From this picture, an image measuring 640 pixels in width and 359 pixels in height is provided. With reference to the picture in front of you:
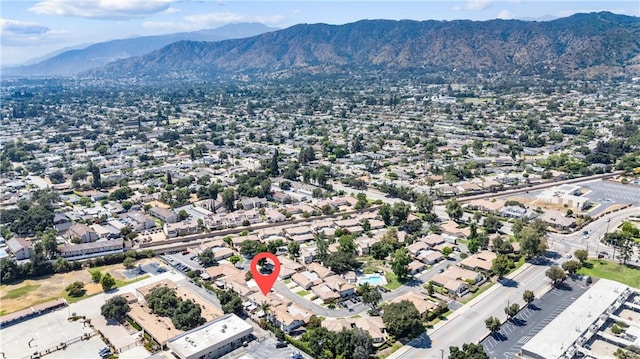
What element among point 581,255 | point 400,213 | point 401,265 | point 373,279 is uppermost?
point 400,213

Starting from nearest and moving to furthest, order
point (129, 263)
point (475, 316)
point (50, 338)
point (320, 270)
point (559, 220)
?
point (50, 338) < point (475, 316) < point (320, 270) < point (129, 263) < point (559, 220)

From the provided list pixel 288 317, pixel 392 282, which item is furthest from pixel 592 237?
pixel 288 317

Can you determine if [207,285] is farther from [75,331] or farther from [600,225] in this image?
[600,225]

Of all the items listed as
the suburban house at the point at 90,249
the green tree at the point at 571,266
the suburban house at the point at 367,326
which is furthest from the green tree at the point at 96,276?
the green tree at the point at 571,266

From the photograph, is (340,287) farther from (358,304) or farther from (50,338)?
(50,338)

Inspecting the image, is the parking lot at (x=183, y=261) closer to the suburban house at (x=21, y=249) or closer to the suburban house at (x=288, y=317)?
the suburban house at (x=288, y=317)

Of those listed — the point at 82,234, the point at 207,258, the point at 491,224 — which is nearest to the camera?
the point at 207,258

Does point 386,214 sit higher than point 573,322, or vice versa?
point 386,214
